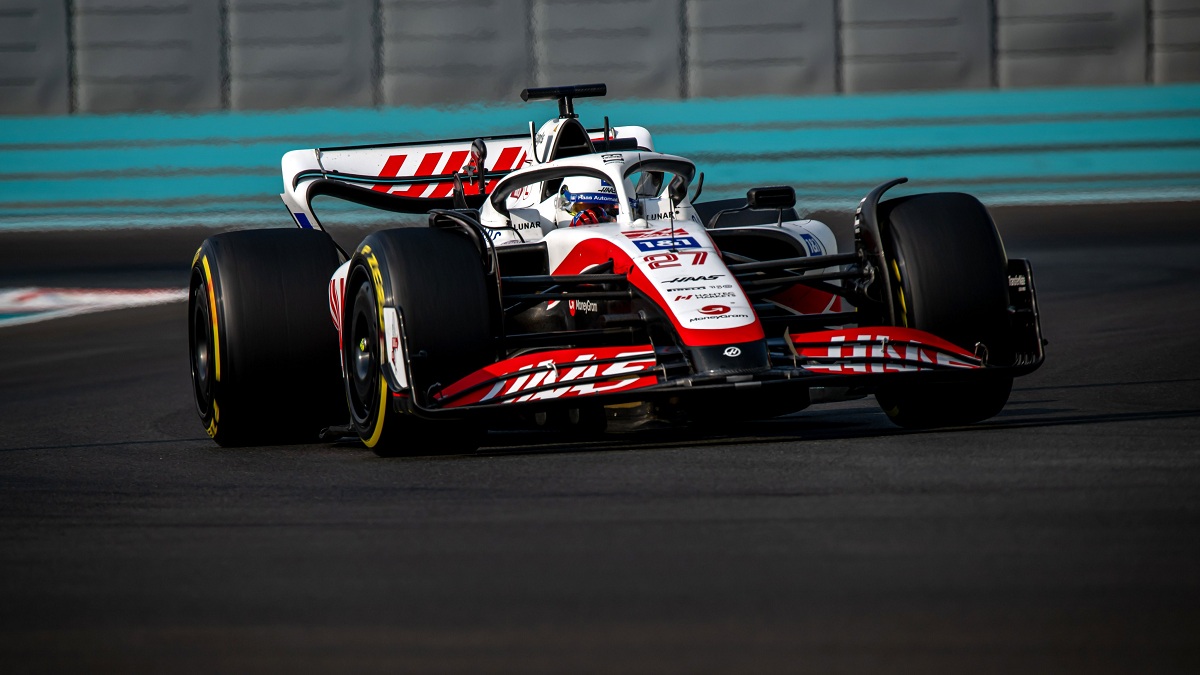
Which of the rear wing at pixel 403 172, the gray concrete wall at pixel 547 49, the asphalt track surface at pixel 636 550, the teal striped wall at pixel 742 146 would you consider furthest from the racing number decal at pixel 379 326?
the gray concrete wall at pixel 547 49

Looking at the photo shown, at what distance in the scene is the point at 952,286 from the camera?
7695 millimetres

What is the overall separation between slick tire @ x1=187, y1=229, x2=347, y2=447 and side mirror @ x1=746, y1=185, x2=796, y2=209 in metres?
2.09

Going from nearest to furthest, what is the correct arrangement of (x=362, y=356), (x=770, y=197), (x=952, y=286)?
(x=952, y=286)
(x=362, y=356)
(x=770, y=197)

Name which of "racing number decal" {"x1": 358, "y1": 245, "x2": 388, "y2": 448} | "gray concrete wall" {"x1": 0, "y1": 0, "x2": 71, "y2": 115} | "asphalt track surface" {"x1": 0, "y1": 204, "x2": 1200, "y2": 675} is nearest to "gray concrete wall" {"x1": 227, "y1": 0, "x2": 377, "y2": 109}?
"gray concrete wall" {"x1": 0, "y1": 0, "x2": 71, "y2": 115}

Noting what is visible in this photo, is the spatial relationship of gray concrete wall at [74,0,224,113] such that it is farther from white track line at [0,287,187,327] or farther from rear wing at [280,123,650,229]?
rear wing at [280,123,650,229]

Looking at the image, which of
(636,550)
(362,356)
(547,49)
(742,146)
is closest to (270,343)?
(362,356)

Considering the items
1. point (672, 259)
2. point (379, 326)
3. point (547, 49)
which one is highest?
point (547, 49)

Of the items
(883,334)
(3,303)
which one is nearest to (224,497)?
(883,334)

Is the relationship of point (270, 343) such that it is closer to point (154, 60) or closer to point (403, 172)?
point (403, 172)

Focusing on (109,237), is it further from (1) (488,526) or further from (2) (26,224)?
(1) (488,526)

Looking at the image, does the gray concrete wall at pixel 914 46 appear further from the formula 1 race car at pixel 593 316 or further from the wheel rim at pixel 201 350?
the wheel rim at pixel 201 350

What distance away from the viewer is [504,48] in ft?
77.4

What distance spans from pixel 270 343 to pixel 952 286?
321cm

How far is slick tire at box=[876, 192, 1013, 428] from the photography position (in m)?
7.66
